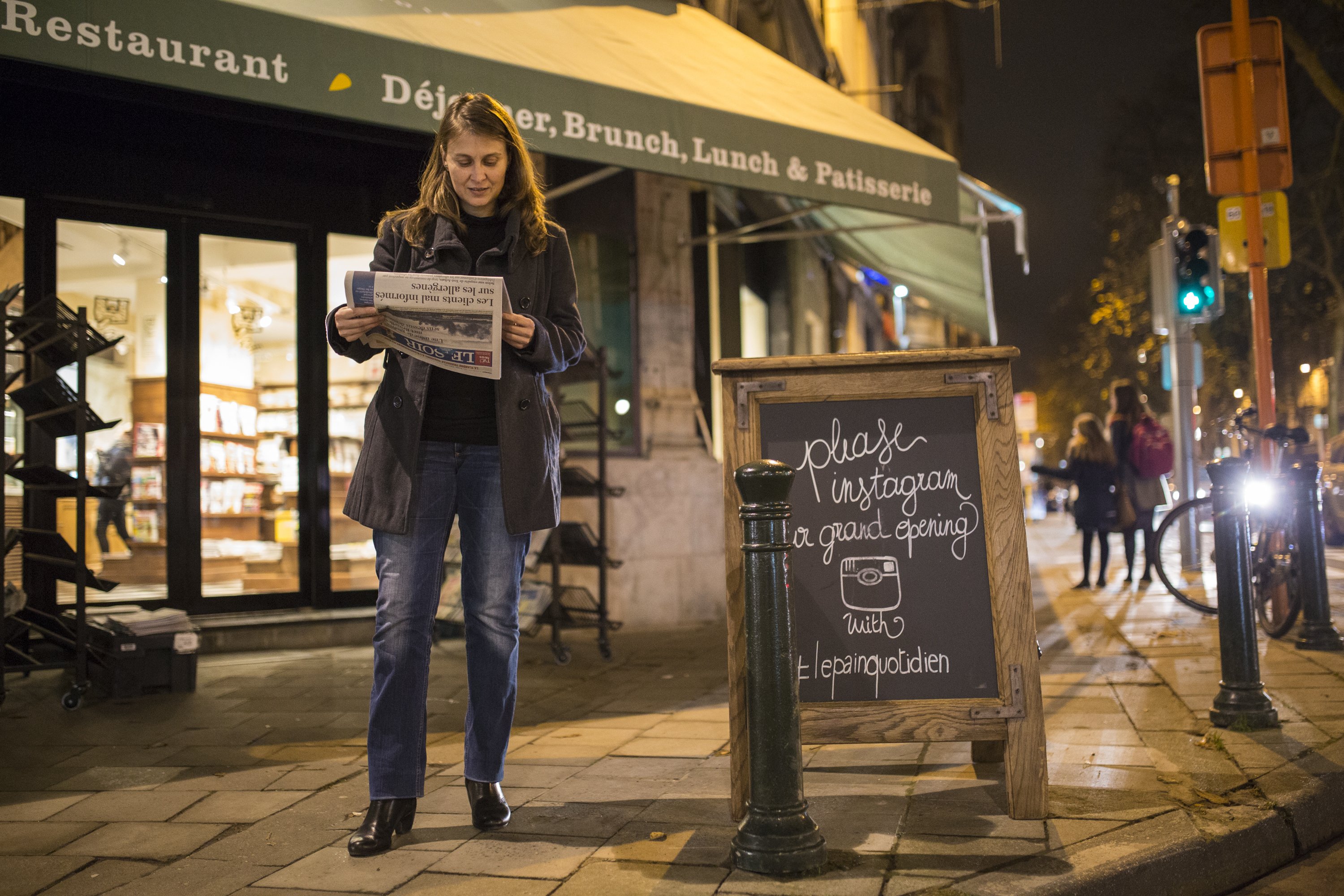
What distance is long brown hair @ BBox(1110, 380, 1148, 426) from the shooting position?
9789 mm

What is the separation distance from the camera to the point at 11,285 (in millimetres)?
6277

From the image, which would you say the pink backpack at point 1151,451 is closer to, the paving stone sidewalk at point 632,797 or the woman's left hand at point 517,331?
the paving stone sidewalk at point 632,797

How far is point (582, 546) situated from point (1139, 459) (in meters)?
5.53

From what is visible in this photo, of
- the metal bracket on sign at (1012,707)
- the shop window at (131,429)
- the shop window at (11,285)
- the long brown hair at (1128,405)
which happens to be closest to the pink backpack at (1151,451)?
the long brown hair at (1128,405)

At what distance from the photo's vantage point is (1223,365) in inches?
1175

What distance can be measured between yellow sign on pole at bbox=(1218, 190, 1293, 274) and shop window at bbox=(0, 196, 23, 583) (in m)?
7.51

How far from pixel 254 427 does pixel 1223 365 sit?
2882cm

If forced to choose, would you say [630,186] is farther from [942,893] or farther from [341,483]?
[942,893]

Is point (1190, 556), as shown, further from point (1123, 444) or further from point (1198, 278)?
point (1198, 278)

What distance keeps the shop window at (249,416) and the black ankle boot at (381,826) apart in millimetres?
4583

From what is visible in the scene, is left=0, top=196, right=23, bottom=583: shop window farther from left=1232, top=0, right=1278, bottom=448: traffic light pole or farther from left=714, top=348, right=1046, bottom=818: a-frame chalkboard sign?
left=1232, top=0, right=1278, bottom=448: traffic light pole

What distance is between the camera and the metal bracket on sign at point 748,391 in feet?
10.5

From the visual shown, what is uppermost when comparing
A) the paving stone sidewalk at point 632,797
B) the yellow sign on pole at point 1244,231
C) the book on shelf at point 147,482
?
the yellow sign on pole at point 1244,231

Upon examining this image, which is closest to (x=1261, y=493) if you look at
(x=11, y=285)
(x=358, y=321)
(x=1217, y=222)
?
(x=358, y=321)
